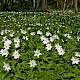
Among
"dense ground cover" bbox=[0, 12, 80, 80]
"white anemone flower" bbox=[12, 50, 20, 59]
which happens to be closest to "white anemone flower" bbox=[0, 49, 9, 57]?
"dense ground cover" bbox=[0, 12, 80, 80]

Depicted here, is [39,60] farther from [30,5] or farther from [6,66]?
[30,5]

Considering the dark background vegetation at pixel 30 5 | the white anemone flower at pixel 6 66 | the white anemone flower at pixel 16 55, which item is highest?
the white anemone flower at pixel 16 55

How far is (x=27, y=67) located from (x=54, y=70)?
43 centimetres

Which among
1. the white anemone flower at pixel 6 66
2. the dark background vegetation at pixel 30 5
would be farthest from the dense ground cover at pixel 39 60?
the dark background vegetation at pixel 30 5

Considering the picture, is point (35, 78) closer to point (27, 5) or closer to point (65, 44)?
point (65, 44)


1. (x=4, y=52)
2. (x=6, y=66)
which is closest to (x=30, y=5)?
(x=4, y=52)

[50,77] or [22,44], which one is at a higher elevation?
[22,44]

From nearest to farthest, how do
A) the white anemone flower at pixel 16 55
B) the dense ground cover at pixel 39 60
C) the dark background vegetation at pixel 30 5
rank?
the dense ground cover at pixel 39 60 → the white anemone flower at pixel 16 55 → the dark background vegetation at pixel 30 5

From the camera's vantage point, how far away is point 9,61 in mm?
4320

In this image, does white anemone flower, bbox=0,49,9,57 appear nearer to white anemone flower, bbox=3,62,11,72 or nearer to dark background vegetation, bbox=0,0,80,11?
white anemone flower, bbox=3,62,11,72

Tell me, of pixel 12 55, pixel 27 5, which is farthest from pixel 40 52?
pixel 27 5

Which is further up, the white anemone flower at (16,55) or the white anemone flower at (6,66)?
the white anemone flower at (16,55)

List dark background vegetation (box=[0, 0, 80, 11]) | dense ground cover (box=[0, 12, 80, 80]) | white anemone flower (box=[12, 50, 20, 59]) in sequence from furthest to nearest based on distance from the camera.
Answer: dark background vegetation (box=[0, 0, 80, 11]) < white anemone flower (box=[12, 50, 20, 59]) < dense ground cover (box=[0, 12, 80, 80])

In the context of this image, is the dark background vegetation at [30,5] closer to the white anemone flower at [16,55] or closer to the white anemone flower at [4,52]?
the white anemone flower at [4,52]
